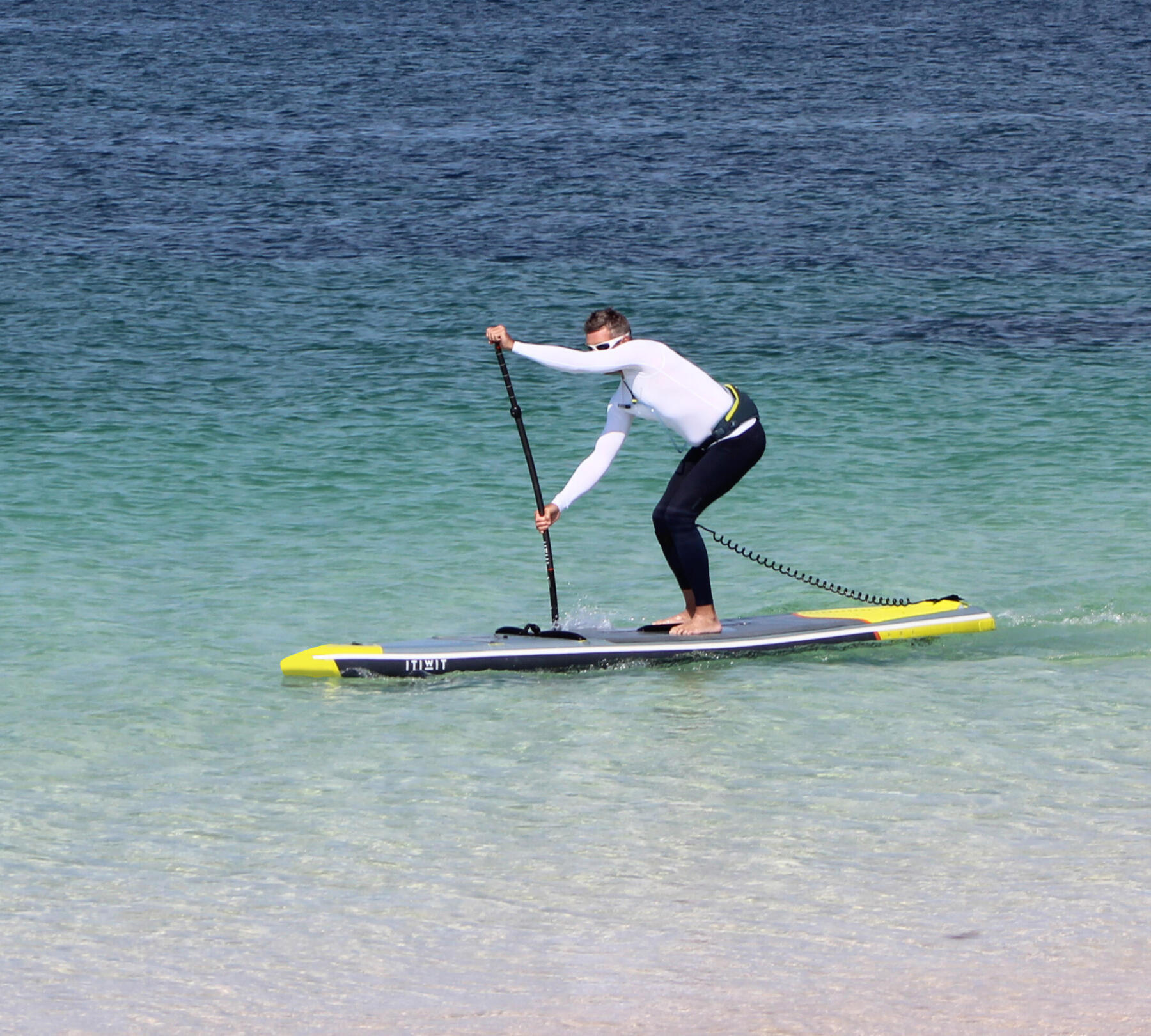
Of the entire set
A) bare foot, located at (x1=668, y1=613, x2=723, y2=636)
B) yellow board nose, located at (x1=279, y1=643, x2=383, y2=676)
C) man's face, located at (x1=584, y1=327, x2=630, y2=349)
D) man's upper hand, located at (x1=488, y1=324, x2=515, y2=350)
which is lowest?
yellow board nose, located at (x1=279, y1=643, x2=383, y2=676)

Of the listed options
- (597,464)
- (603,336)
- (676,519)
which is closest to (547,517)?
(597,464)

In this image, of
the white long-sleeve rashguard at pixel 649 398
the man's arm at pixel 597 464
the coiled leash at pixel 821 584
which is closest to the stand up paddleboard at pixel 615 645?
A: the coiled leash at pixel 821 584

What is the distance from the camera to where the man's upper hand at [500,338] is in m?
9.84

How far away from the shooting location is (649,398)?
35.1 ft

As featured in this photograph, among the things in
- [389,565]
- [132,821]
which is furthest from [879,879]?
[389,565]

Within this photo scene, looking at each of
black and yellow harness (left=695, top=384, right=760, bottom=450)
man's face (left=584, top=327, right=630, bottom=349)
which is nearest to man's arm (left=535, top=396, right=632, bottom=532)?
man's face (left=584, top=327, right=630, bottom=349)

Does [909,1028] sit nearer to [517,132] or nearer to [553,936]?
[553,936]

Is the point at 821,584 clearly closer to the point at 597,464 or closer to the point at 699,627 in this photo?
the point at 699,627

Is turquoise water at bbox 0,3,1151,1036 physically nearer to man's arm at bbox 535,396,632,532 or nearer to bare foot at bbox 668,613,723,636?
bare foot at bbox 668,613,723,636

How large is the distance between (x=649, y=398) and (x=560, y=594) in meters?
2.85

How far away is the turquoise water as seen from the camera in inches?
269

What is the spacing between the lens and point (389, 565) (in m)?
14.2

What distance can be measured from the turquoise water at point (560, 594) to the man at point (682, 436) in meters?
0.72

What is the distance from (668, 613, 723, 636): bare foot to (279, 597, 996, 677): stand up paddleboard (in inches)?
1.6
